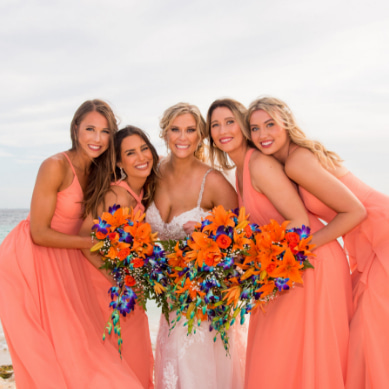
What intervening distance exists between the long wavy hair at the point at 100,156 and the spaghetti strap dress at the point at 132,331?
0.57 feet

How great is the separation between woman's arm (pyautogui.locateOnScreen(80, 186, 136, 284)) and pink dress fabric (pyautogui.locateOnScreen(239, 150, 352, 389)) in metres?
1.97

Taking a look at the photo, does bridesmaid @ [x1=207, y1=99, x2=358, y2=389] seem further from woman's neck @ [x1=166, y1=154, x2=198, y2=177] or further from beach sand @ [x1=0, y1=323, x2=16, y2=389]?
beach sand @ [x1=0, y1=323, x2=16, y2=389]

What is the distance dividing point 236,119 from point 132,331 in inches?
114

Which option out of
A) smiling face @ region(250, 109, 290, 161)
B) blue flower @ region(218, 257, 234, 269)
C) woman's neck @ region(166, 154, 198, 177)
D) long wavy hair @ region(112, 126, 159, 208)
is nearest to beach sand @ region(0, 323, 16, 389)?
long wavy hair @ region(112, 126, 159, 208)

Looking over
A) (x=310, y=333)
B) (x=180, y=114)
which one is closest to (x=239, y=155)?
(x=180, y=114)

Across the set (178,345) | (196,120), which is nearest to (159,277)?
(178,345)

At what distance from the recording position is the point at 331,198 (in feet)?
13.1

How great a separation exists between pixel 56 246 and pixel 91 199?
67 centimetres

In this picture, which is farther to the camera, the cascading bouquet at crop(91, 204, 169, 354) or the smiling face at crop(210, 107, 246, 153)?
the smiling face at crop(210, 107, 246, 153)

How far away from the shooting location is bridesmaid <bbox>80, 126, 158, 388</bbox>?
4.82 meters

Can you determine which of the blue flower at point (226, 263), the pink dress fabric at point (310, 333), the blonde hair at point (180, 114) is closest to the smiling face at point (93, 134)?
the blonde hair at point (180, 114)

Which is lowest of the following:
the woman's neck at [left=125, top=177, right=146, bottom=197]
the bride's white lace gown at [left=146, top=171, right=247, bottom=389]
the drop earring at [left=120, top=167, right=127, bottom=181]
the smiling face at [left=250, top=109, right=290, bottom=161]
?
the bride's white lace gown at [left=146, top=171, right=247, bottom=389]

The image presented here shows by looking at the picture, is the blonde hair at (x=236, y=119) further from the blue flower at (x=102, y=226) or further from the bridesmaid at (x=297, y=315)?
the blue flower at (x=102, y=226)

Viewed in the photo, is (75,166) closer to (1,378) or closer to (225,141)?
(225,141)
